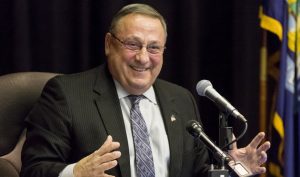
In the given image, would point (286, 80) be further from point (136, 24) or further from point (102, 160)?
point (102, 160)

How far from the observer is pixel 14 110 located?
2.73 metres

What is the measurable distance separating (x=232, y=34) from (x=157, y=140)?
1.22m

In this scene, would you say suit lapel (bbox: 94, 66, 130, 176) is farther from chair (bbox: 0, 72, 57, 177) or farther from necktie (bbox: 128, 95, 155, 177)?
chair (bbox: 0, 72, 57, 177)

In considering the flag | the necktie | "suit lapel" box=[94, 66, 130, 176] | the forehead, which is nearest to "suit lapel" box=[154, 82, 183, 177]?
the necktie

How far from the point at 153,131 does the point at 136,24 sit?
21.3 inches

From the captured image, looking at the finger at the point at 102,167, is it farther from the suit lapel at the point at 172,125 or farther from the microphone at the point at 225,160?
the suit lapel at the point at 172,125

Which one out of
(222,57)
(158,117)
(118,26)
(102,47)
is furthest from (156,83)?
(222,57)

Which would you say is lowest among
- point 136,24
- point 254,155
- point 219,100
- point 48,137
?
point 254,155

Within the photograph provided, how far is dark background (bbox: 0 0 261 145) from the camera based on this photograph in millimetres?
3197

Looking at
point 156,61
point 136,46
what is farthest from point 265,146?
point 136,46

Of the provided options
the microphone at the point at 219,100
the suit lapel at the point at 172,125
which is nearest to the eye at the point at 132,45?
the suit lapel at the point at 172,125

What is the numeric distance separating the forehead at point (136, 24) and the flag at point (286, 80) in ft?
3.35

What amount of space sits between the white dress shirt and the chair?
0.48 meters

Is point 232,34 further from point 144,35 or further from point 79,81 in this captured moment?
point 79,81
